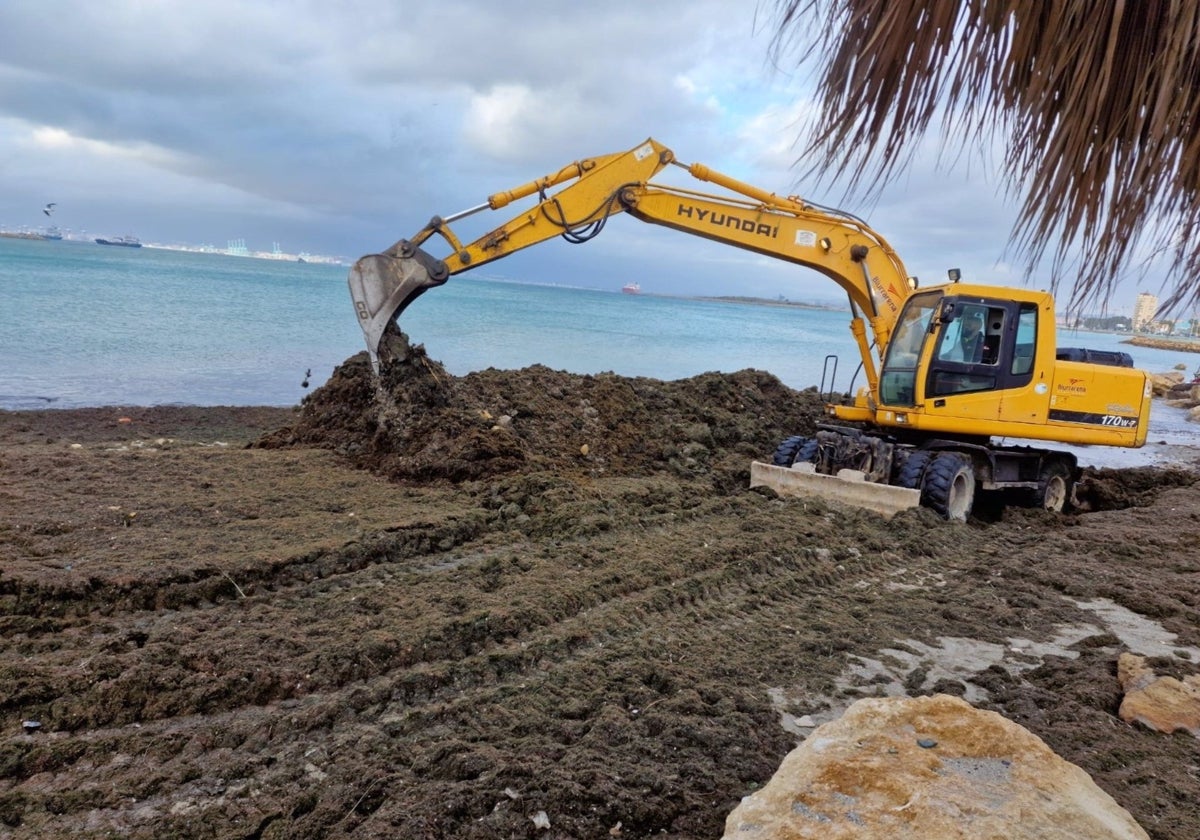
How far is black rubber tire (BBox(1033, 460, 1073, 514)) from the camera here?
9180mm

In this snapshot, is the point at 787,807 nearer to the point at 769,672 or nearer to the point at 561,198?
the point at 769,672

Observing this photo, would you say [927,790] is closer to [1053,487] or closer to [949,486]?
[949,486]

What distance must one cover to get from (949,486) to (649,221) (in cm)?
431

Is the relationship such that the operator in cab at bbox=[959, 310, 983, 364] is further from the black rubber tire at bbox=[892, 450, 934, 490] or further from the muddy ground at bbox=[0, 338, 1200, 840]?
the muddy ground at bbox=[0, 338, 1200, 840]

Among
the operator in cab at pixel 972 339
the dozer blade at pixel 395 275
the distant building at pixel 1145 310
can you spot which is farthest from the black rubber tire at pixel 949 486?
the distant building at pixel 1145 310

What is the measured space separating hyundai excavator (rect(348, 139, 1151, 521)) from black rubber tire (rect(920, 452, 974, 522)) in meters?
0.01

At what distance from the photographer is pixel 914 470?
8.05 meters

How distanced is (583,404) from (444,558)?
4783 mm

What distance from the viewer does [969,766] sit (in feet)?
7.44

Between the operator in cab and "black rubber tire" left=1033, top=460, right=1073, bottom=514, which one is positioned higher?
the operator in cab

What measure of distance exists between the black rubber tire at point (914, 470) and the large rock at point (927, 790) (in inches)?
229

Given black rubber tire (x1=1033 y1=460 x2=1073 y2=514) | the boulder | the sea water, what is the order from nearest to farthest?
black rubber tire (x1=1033 y1=460 x2=1073 y2=514), the sea water, the boulder

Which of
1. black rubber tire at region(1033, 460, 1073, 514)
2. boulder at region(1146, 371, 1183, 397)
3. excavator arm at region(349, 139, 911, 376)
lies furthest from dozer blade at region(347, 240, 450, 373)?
boulder at region(1146, 371, 1183, 397)

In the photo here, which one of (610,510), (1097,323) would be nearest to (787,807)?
(1097,323)
